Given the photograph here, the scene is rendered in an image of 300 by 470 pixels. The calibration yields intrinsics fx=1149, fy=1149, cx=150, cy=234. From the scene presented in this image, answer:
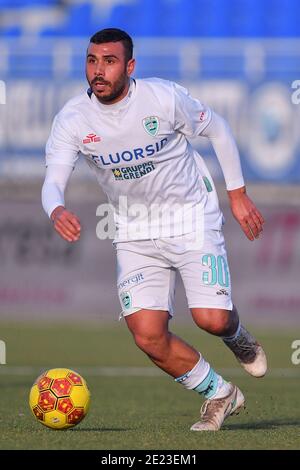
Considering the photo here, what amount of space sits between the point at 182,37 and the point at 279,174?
17.3 feet

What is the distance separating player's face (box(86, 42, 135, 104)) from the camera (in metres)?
7.14

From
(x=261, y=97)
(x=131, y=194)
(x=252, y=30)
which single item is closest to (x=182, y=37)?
(x=252, y=30)

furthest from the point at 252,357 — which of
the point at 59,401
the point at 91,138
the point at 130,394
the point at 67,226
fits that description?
the point at 130,394

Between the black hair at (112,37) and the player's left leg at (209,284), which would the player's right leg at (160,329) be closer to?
the player's left leg at (209,284)

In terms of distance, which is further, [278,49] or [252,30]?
[252,30]

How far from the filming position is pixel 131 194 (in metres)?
7.52

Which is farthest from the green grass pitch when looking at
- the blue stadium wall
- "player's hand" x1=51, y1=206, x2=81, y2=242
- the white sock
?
the blue stadium wall

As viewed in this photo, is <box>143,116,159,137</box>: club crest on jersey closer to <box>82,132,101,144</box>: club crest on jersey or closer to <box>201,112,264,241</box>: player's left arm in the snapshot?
<box>82,132,101,144</box>: club crest on jersey

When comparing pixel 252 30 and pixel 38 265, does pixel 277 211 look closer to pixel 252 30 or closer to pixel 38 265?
pixel 38 265

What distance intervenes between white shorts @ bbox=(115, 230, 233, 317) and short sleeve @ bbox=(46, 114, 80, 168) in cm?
77

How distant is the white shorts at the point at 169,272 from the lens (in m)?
7.51

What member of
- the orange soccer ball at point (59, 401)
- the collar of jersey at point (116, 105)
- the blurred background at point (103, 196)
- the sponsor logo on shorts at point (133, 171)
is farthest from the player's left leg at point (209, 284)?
the blurred background at point (103, 196)

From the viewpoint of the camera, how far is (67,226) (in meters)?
6.57
